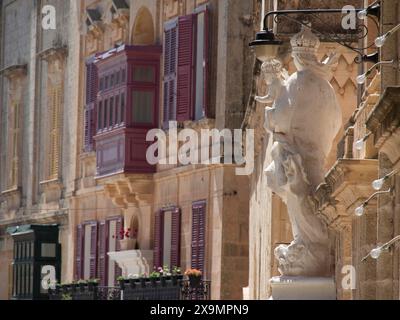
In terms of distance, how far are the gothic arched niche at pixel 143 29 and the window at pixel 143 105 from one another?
1311 mm

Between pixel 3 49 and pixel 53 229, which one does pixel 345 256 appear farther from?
pixel 3 49

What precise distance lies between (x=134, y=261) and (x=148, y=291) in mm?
3234

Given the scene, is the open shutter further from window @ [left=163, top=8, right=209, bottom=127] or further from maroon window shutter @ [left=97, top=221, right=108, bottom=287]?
window @ [left=163, top=8, right=209, bottom=127]

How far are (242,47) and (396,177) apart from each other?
1855cm

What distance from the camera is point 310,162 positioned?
2181 cm

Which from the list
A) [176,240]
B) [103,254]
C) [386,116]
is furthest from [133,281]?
[386,116]

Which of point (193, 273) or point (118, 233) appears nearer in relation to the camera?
point (193, 273)

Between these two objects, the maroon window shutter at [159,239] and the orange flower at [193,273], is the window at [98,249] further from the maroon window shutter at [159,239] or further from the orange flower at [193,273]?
the orange flower at [193,273]

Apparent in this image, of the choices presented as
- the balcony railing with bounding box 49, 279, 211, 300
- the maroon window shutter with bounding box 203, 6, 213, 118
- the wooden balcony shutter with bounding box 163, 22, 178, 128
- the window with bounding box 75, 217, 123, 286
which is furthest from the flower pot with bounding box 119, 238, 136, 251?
the maroon window shutter with bounding box 203, 6, 213, 118

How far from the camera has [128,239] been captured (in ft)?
136

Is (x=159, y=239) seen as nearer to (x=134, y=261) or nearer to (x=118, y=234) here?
(x=134, y=261)

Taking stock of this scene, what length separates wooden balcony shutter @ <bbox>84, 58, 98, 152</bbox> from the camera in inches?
1724

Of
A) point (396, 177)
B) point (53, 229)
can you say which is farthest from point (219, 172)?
point (396, 177)

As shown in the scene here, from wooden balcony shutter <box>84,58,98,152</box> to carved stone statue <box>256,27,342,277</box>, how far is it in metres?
21.8
